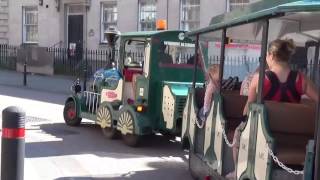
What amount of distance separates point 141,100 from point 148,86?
285 mm

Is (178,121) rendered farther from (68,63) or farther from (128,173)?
(68,63)

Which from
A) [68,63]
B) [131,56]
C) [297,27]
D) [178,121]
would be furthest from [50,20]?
[297,27]

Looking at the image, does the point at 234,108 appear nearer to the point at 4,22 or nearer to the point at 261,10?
the point at 261,10

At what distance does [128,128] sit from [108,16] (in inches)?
651

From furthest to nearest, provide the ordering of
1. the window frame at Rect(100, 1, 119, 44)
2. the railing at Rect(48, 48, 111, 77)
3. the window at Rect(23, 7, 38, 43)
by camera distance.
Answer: the window at Rect(23, 7, 38, 43) → the window frame at Rect(100, 1, 119, 44) → the railing at Rect(48, 48, 111, 77)

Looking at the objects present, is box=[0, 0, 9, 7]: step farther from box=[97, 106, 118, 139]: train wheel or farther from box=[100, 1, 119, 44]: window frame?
box=[97, 106, 118, 139]: train wheel

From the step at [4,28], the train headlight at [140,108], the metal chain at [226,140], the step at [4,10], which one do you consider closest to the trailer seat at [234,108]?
the metal chain at [226,140]

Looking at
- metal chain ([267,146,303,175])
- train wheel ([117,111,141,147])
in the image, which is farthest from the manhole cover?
metal chain ([267,146,303,175])

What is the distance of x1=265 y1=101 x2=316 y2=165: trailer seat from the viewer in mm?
5137

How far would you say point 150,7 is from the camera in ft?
78.6

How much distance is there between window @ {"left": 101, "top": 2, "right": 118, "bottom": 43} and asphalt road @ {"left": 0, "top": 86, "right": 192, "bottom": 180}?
13211 millimetres

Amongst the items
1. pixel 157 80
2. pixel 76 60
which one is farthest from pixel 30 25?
pixel 157 80

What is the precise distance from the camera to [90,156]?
351 inches

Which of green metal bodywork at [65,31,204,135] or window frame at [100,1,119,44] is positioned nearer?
green metal bodywork at [65,31,204,135]
